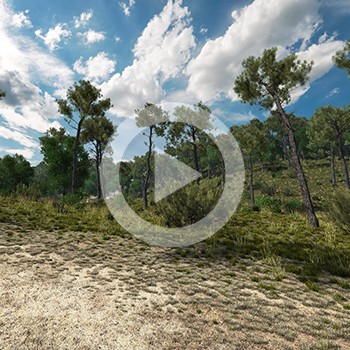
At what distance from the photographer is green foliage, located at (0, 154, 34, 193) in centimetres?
3834

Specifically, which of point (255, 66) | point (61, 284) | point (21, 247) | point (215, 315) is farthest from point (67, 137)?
point (215, 315)

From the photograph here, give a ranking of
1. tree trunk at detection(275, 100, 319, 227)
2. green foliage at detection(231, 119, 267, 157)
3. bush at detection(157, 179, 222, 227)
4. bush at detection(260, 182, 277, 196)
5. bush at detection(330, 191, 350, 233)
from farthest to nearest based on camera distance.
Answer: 1. bush at detection(260, 182, 277, 196)
2. green foliage at detection(231, 119, 267, 157)
3. tree trunk at detection(275, 100, 319, 227)
4. bush at detection(157, 179, 222, 227)
5. bush at detection(330, 191, 350, 233)

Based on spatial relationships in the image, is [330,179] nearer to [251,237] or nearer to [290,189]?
[290,189]

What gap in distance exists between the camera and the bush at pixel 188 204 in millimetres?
10023

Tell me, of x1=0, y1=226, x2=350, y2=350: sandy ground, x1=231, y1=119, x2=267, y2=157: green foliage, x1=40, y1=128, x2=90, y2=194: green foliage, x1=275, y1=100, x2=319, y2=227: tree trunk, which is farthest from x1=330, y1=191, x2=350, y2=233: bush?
x1=40, y1=128, x2=90, y2=194: green foliage

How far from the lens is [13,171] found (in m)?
38.9

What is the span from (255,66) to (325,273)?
1425 cm

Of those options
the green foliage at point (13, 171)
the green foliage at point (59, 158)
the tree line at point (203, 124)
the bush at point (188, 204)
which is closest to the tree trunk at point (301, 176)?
the tree line at point (203, 124)

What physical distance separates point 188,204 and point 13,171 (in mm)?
39957

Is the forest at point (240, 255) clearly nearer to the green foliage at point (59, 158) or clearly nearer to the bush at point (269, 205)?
the bush at point (269, 205)

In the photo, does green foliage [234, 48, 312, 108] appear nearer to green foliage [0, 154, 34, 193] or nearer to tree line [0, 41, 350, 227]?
tree line [0, 41, 350, 227]

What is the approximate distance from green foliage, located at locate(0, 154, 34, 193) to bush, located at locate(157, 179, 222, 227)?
1490 inches

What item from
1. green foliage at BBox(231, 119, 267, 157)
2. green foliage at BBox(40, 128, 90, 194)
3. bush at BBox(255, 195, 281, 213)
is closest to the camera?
bush at BBox(255, 195, 281, 213)

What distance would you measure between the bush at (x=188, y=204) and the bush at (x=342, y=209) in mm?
4395
